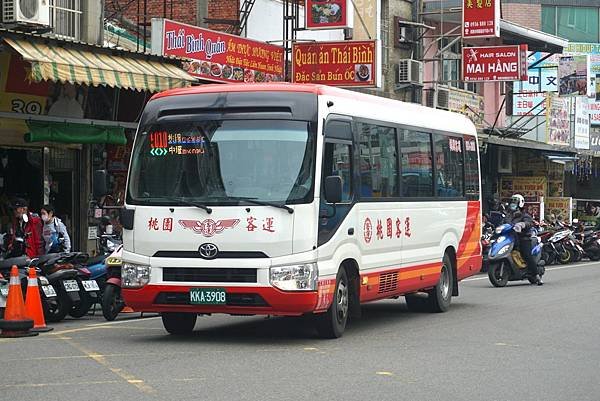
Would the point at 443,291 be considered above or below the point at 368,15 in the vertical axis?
below

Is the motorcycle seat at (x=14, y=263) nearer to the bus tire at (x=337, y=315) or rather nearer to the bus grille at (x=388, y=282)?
the bus tire at (x=337, y=315)

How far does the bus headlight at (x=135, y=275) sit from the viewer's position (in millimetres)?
11969

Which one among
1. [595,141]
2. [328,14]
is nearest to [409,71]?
[328,14]

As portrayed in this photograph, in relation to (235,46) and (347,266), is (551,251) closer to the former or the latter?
(235,46)

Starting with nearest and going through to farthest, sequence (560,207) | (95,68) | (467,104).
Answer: (95,68)
(467,104)
(560,207)

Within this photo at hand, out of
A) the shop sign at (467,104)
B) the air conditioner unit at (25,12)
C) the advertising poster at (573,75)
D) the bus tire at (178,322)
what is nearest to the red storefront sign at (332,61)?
the air conditioner unit at (25,12)

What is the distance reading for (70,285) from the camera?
14961 mm

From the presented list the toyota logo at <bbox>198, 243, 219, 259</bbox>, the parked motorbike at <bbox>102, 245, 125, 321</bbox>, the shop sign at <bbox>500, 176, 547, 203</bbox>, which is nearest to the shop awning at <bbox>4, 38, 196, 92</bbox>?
the parked motorbike at <bbox>102, 245, 125, 321</bbox>

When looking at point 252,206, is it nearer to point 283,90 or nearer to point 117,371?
point 283,90

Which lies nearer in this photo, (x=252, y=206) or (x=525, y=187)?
(x=252, y=206)

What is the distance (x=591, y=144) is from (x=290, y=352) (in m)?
38.0

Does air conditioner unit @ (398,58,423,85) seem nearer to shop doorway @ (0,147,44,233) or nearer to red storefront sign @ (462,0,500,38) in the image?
red storefront sign @ (462,0,500,38)

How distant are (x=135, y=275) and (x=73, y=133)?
747cm

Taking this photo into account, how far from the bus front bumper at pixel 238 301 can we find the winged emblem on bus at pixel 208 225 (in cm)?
62
